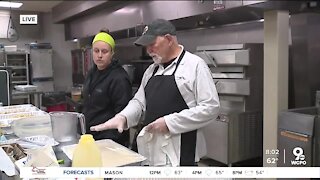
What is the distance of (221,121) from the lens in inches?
83.4

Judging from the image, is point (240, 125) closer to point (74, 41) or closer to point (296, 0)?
point (296, 0)

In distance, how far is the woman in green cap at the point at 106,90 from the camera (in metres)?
1.24

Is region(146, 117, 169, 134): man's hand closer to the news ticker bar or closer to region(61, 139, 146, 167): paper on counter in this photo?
region(61, 139, 146, 167): paper on counter

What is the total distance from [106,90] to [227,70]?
1070mm

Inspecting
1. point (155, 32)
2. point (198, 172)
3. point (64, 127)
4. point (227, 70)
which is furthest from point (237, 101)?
point (198, 172)

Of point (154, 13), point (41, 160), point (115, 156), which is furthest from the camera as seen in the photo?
point (154, 13)

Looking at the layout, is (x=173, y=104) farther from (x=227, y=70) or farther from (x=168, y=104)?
(x=227, y=70)

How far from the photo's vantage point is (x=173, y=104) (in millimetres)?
1043

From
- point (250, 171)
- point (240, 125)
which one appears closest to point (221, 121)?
point (240, 125)

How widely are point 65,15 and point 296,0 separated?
7.65 ft

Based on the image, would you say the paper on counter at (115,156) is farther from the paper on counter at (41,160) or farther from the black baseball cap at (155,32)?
the black baseball cap at (155,32)

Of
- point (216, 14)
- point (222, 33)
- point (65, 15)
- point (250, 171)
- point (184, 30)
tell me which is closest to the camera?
point (250, 171)

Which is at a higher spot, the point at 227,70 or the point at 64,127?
the point at 227,70

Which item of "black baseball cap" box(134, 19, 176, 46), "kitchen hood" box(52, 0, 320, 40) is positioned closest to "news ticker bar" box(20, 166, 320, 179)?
"black baseball cap" box(134, 19, 176, 46)
